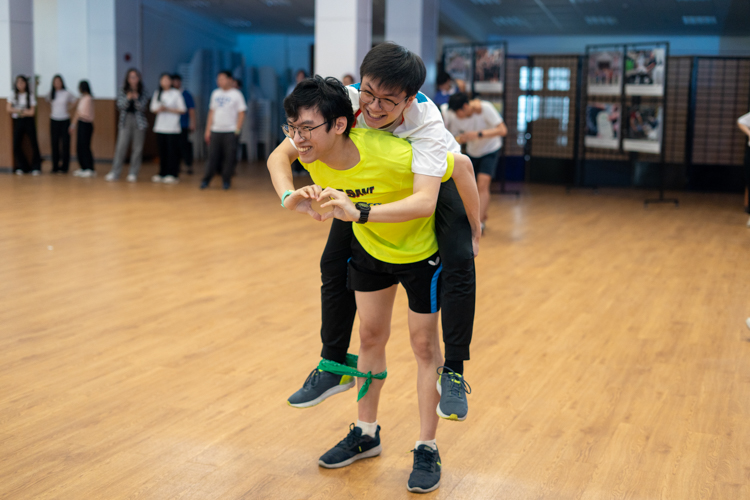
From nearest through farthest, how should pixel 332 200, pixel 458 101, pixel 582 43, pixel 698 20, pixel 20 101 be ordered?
pixel 332 200 < pixel 458 101 < pixel 20 101 < pixel 698 20 < pixel 582 43

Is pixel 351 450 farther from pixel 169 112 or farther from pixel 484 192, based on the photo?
pixel 169 112

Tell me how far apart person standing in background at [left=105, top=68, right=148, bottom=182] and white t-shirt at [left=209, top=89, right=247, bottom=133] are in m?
1.38

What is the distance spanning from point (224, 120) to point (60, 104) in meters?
3.31

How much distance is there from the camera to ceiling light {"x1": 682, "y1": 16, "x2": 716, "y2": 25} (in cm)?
1331

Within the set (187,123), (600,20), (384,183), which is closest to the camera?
(384,183)

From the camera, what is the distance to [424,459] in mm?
2119

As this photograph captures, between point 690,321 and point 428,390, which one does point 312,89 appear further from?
point 690,321

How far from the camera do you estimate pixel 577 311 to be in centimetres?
402

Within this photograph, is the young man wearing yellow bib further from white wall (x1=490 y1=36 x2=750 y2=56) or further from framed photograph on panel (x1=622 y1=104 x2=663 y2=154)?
white wall (x1=490 y1=36 x2=750 y2=56)

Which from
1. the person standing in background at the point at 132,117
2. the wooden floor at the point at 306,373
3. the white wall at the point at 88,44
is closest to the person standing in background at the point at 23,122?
the person standing in background at the point at 132,117

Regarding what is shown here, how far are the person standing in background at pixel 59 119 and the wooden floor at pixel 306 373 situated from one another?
540 centimetres

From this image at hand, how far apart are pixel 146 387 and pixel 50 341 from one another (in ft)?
2.50

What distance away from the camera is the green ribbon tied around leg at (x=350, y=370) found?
7.16 feet

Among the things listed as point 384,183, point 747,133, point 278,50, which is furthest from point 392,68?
point 278,50
